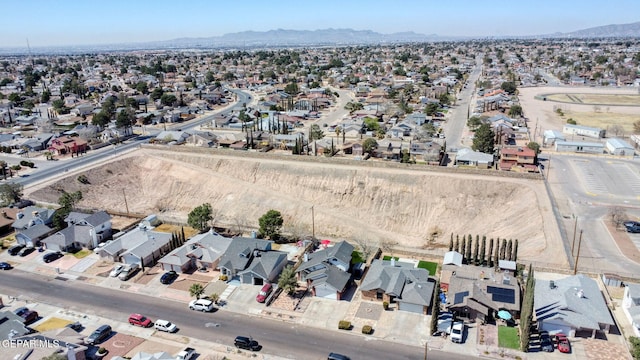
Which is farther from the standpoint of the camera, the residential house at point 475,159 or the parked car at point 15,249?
the residential house at point 475,159

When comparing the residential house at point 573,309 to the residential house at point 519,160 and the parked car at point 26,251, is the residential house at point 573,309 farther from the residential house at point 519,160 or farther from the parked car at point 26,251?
the parked car at point 26,251

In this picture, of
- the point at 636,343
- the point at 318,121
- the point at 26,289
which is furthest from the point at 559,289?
the point at 318,121

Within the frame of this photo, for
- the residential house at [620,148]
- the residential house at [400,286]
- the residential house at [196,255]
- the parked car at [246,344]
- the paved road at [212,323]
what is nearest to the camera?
the paved road at [212,323]

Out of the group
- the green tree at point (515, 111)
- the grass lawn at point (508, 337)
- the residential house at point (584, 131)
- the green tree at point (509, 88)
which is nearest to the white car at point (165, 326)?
the grass lawn at point (508, 337)

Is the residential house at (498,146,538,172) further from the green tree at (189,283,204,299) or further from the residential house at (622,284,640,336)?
the green tree at (189,283,204,299)

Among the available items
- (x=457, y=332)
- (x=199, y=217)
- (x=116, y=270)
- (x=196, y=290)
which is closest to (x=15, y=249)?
(x=116, y=270)

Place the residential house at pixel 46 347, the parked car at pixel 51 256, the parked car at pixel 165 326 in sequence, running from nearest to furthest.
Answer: the residential house at pixel 46 347
the parked car at pixel 165 326
the parked car at pixel 51 256
